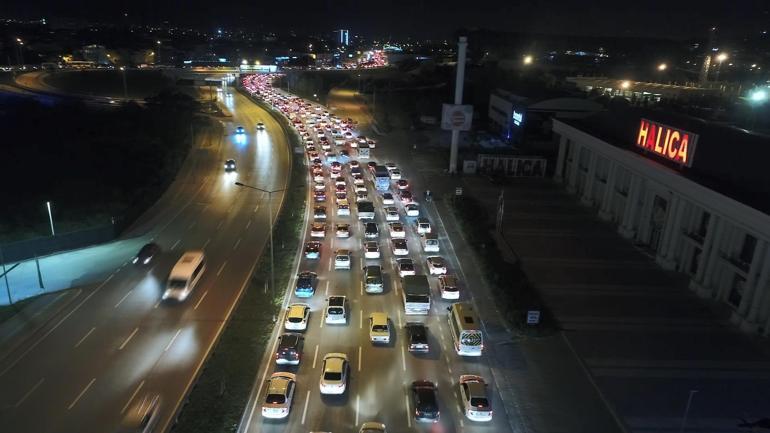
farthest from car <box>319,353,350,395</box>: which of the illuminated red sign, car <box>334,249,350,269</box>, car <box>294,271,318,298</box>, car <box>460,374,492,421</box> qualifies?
the illuminated red sign

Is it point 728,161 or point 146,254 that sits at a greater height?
point 728,161

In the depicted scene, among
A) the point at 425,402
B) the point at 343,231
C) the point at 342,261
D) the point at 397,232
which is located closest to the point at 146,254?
the point at 342,261

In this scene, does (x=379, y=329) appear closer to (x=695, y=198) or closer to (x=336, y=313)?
Answer: (x=336, y=313)

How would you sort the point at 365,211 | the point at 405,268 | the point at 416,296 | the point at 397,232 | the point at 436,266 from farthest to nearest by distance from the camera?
the point at 365,211 → the point at 397,232 → the point at 436,266 → the point at 405,268 → the point at 416,296

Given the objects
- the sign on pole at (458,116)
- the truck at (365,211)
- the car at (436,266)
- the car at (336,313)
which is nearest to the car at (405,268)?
the car at (436,266)

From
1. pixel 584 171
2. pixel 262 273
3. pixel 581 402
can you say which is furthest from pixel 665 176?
pixel 262 273

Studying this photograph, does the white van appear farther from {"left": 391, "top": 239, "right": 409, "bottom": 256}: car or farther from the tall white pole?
the tall white pole

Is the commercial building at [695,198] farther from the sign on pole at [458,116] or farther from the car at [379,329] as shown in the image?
the car at [379,329]
